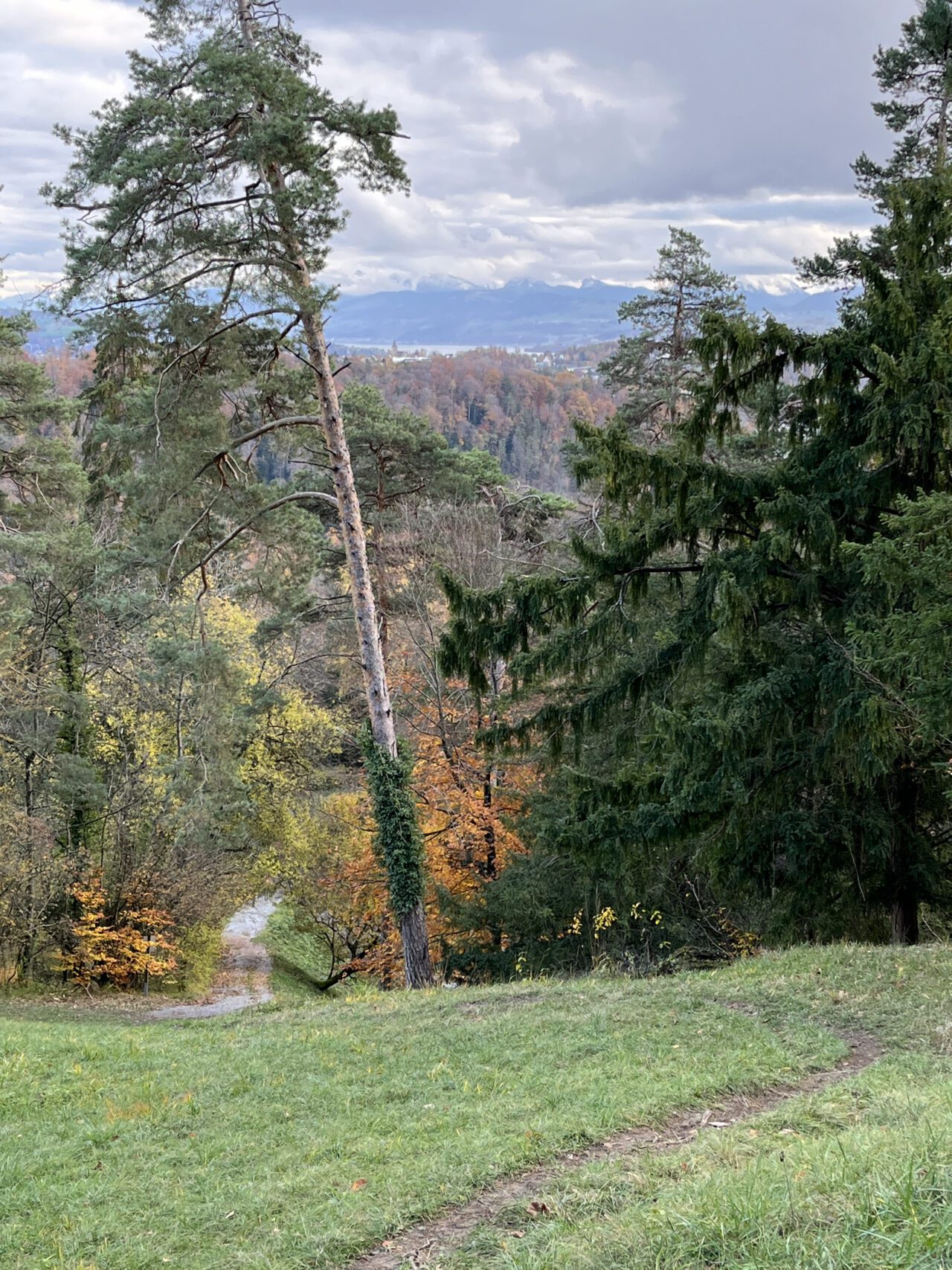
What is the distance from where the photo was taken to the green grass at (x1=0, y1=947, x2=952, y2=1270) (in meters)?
3.38

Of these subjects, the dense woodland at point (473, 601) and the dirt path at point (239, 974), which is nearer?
the dense woodland at point (473, 601)

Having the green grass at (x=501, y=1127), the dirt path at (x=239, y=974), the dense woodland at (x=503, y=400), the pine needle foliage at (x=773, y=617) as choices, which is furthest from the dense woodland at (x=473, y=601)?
the dense woodland at (x=503, y=400)

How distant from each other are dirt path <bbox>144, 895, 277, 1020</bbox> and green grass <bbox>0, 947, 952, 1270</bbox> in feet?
29.0

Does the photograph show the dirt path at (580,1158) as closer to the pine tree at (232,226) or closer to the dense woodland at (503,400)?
the pine tree at (232,226)

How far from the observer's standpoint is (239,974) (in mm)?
25047

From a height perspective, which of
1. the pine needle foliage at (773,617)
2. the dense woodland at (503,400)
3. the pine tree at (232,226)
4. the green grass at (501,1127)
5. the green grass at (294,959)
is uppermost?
the dense woodland at (503,400)

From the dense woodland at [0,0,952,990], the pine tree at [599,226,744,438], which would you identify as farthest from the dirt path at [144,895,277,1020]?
the pine tree at [599,226,744,438]

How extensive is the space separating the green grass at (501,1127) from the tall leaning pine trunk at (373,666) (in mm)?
3842

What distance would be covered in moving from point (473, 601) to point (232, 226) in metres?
6.11

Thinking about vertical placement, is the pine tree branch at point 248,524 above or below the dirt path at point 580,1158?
above

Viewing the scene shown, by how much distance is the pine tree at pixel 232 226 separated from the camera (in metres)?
11.7

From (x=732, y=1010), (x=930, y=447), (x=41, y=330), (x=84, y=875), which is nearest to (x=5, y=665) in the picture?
(x=84, y=875)

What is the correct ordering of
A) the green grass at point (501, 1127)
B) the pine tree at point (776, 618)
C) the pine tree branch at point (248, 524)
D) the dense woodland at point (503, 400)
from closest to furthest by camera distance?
the green grass at point (501, 1127) → the pine tree at point (776, 618) → the pine tree branch at point (248, 524) → the dense woodland at point (503, 400)

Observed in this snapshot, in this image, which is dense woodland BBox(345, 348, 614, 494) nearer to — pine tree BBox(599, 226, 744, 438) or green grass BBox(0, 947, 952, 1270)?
pine tree BBox(599, 226, 744, 438)
